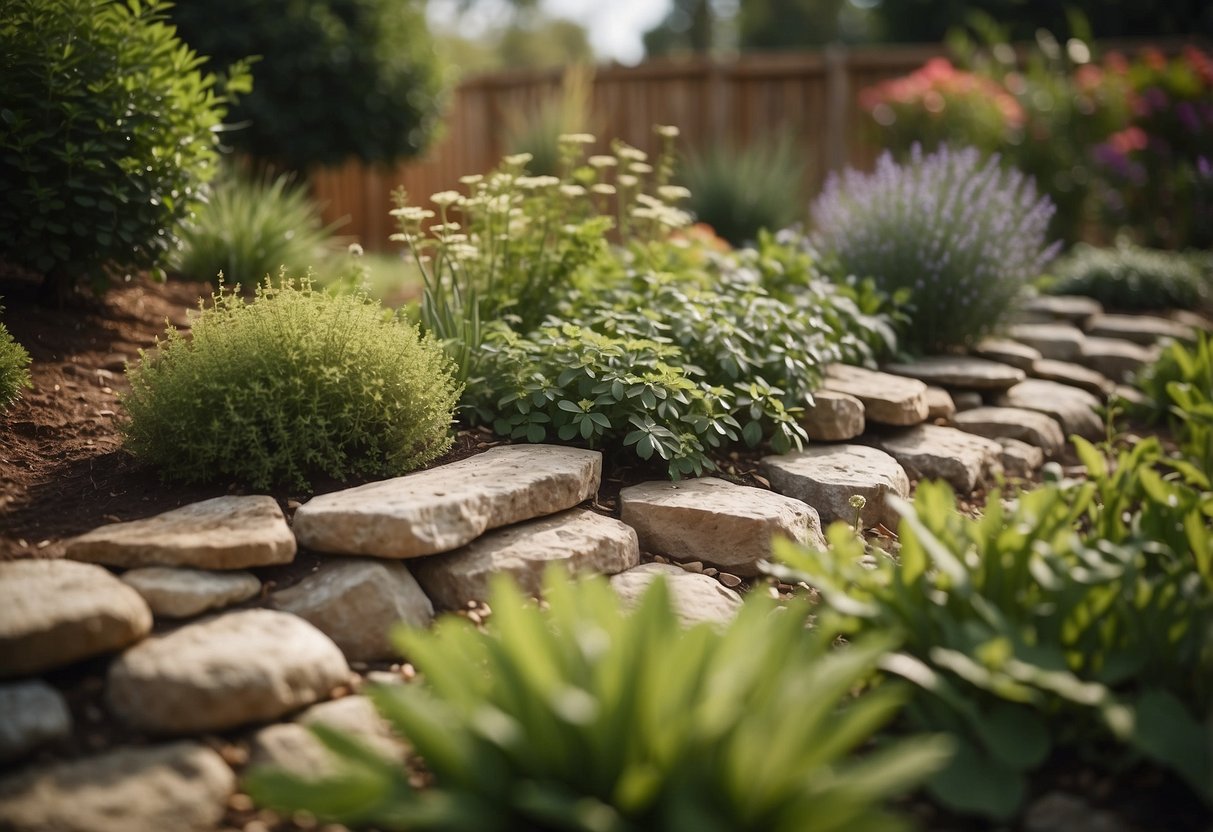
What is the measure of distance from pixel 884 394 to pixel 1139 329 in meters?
2.72

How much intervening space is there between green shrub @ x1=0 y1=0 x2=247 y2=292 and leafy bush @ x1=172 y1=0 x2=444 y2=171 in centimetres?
328

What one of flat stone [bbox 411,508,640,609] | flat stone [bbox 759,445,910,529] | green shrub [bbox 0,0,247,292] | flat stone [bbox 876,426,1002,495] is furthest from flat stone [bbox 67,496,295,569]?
flat stone [bbox 876,426,1002,495]

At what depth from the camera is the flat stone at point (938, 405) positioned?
13.8 ft

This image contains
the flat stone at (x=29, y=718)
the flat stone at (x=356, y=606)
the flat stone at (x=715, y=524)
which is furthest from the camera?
the flat stone at (x=715, y=524)

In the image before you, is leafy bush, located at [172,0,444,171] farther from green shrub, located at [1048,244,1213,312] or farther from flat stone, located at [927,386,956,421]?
flat stone, located at [927,386,956,421]

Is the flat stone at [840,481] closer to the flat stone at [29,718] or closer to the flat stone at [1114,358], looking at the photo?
the flat stone at [29,718]

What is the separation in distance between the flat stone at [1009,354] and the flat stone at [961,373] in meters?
0.32

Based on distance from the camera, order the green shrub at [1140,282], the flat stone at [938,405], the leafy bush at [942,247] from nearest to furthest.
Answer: the flat stone at [938,405], the leafy bush at [942,247], the green shrub at [1140,282]

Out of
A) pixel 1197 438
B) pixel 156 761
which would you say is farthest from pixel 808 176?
pixel 156 761

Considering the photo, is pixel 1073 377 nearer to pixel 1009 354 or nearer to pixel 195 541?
pixel 1009 354

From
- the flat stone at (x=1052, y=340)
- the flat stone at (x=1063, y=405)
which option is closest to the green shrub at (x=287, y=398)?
the flat stone at (x=1063, y=405)

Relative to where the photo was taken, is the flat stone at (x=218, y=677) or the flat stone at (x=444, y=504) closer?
the flat stone at (x=218, y=677)

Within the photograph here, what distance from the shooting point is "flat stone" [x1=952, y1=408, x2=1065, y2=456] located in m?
4.23

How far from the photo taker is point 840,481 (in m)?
3.31
